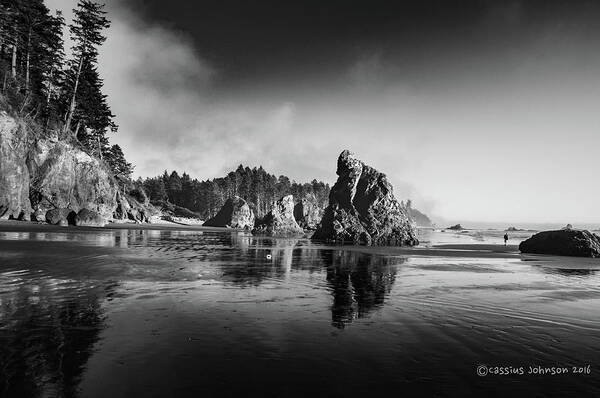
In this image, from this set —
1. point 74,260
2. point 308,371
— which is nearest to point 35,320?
point 308,371

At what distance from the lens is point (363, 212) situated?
58.2 m

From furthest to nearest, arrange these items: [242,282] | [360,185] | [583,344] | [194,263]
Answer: [360,185] → [194,263] → [242,282] → [583,344]

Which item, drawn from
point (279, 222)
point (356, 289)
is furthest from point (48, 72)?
point (356, 289)

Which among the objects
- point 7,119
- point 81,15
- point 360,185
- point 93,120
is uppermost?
point 81,15

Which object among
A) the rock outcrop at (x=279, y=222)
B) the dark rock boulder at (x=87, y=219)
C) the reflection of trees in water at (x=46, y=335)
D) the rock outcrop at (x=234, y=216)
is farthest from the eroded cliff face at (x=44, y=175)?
the reflection of trees in water at (x=46, y=335)

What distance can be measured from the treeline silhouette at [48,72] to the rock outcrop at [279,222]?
39748 mm

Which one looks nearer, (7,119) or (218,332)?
(218,332)

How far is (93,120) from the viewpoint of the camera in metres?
69.4

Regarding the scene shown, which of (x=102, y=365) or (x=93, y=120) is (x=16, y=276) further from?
(x=93, y=120)

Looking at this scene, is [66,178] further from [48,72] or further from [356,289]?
[356,289]

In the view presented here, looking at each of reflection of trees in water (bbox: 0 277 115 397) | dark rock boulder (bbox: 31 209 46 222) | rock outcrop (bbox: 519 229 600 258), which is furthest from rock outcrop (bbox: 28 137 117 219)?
rock outcrop (bbox: 519 229 600 258)

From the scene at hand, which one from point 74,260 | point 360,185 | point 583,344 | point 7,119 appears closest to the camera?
point 583,344

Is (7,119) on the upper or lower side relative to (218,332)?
upper

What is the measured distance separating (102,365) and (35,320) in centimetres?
375
